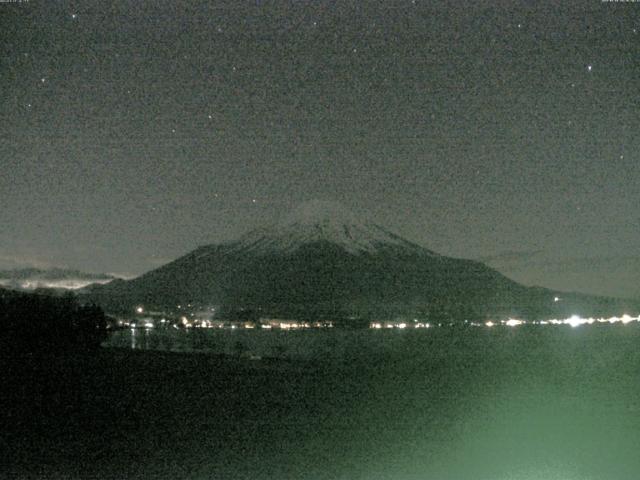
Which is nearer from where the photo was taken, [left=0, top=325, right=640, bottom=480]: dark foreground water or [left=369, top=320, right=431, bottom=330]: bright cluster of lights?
[left=0, top=325, right=640, bottom=480]: dark foreground water

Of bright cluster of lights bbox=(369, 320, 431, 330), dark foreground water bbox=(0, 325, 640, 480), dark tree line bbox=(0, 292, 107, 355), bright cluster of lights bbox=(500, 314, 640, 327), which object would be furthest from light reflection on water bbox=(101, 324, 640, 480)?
bright cluster of lights bbox=(500, 314, 640, 327)

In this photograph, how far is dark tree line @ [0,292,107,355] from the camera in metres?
37.3

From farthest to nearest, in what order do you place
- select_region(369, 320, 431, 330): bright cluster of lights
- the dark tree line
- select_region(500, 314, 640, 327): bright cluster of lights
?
select_region(500, 314, 640, 327): bright cluster of lights
select_region(369, 320, 431, 330): bright cluster of lights
the dark tree line

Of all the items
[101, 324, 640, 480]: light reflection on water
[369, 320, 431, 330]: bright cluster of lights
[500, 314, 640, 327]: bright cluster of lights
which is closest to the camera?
[101, 324, 640, 480]: light reflection on water

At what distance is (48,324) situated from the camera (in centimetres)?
4066

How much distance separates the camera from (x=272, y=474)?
403 inches

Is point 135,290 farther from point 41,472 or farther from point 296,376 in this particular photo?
point 41,472

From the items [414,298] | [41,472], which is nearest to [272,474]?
[41,472]

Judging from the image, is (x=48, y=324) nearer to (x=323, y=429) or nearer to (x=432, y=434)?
(x=323, y=429)

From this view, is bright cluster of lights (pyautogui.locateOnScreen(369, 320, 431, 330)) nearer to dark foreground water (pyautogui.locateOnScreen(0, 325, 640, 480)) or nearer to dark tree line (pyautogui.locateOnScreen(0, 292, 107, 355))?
dark tree line (pyautogui.locateOnScreen(0, 292, 107, 355))

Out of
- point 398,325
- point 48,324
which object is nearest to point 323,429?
point 48,324

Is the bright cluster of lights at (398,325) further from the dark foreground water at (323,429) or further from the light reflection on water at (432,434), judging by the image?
the light reflection on water at (432,434)

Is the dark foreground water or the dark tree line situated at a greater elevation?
the dark tree line

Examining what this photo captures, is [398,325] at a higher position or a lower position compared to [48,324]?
lower
